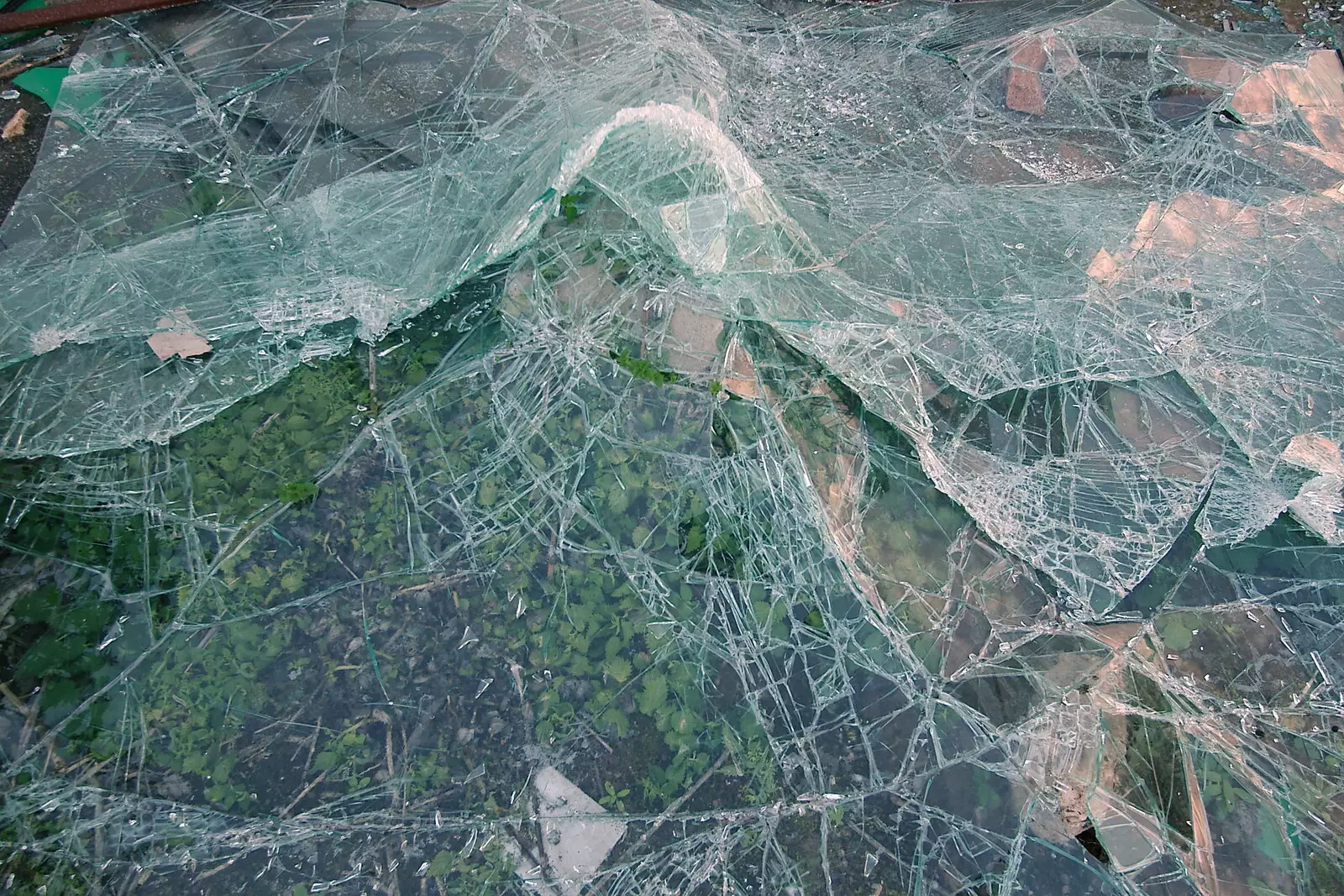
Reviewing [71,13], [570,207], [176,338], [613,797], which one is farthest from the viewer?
[71,13]

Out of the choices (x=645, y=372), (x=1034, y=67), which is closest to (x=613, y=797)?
(x=645, y=372)

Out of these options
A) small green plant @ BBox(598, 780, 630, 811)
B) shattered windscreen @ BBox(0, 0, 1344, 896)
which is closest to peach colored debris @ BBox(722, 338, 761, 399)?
shattered windscreen @ BBox(0, 0, 1344, 896)

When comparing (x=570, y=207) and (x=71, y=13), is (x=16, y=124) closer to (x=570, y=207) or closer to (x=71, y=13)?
(x=71, y=13)

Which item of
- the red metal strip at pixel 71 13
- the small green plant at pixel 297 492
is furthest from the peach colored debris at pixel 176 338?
the red metal strip at pixel 71 13

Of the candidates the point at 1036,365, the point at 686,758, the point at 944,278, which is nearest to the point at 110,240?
the point at 686,758

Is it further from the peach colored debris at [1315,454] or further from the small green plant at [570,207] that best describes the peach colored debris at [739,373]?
the peach colored debris at [1315,454]

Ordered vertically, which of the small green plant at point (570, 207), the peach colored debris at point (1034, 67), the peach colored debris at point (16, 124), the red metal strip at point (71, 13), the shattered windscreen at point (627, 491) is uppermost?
the red metal strip at point (71, 13)
